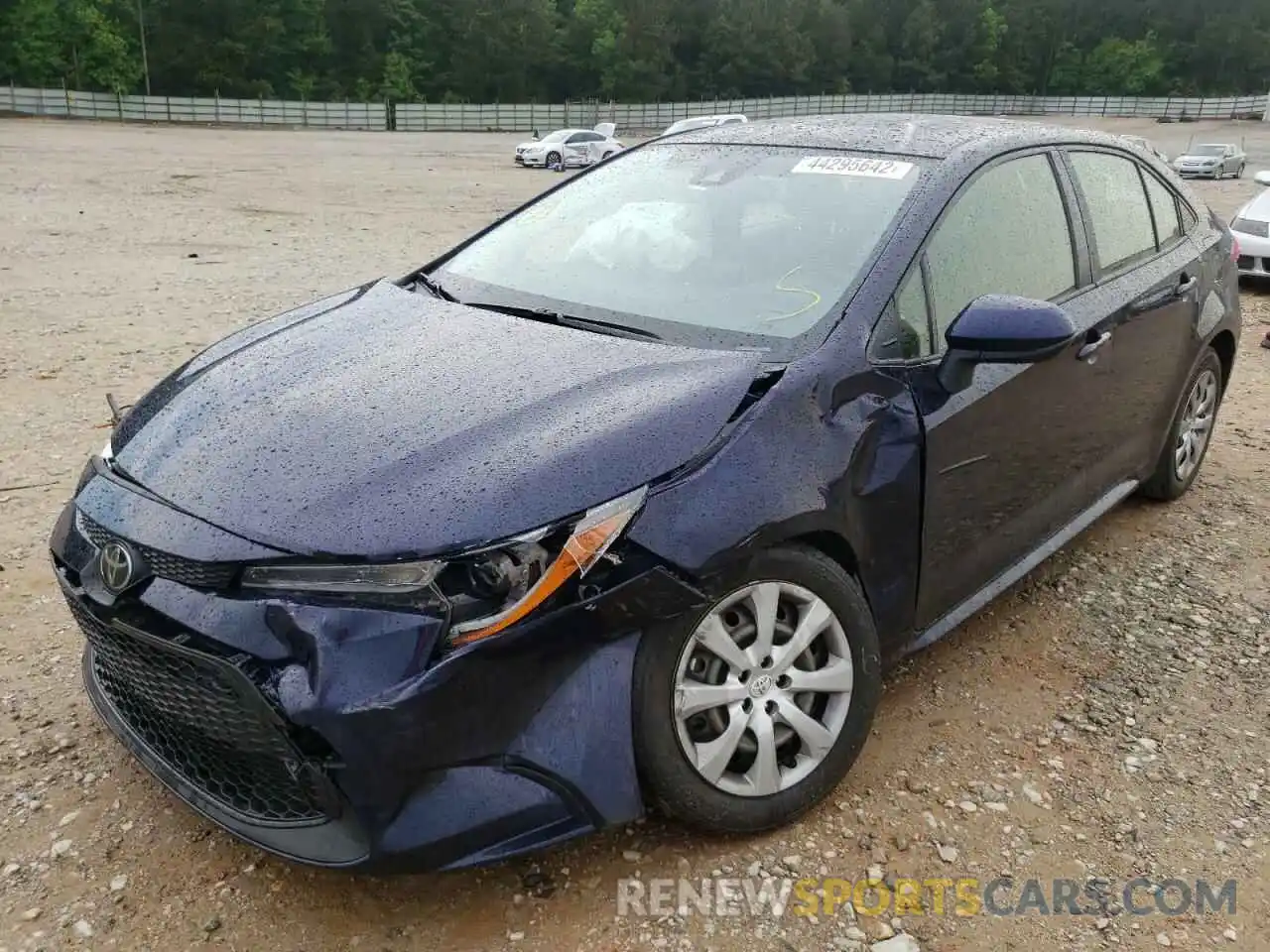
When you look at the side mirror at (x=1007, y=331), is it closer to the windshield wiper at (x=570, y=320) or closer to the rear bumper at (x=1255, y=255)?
the windshield wiper at (x=570, y=320)

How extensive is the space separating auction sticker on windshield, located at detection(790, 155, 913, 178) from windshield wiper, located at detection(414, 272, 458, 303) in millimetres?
1124

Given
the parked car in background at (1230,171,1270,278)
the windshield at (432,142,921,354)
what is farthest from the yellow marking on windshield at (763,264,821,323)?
the parked car in background at (1230,171,1270,278)

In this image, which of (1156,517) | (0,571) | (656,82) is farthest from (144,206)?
(656,82)

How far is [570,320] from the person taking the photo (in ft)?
9.84

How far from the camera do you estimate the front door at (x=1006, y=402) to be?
292 cm

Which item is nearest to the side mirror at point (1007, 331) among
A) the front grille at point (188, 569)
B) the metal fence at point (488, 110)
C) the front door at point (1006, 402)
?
the front door at point (1006, 402)

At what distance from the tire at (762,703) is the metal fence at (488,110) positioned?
130 ft

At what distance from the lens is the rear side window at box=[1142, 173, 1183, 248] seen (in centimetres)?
409

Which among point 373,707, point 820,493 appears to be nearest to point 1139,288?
point 820,493

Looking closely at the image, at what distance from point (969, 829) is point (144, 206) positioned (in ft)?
53.6

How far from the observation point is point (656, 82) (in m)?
83.8

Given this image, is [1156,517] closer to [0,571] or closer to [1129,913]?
[1129,913]

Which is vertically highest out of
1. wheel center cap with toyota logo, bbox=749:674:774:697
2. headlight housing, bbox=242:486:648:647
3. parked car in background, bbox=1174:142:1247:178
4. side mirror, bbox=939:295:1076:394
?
side mirror, bbox=939:295:1076:394

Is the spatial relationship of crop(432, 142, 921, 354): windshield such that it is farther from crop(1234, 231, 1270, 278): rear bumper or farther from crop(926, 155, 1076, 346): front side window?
crop(1234, 231, 1270, 278): rear bumper
